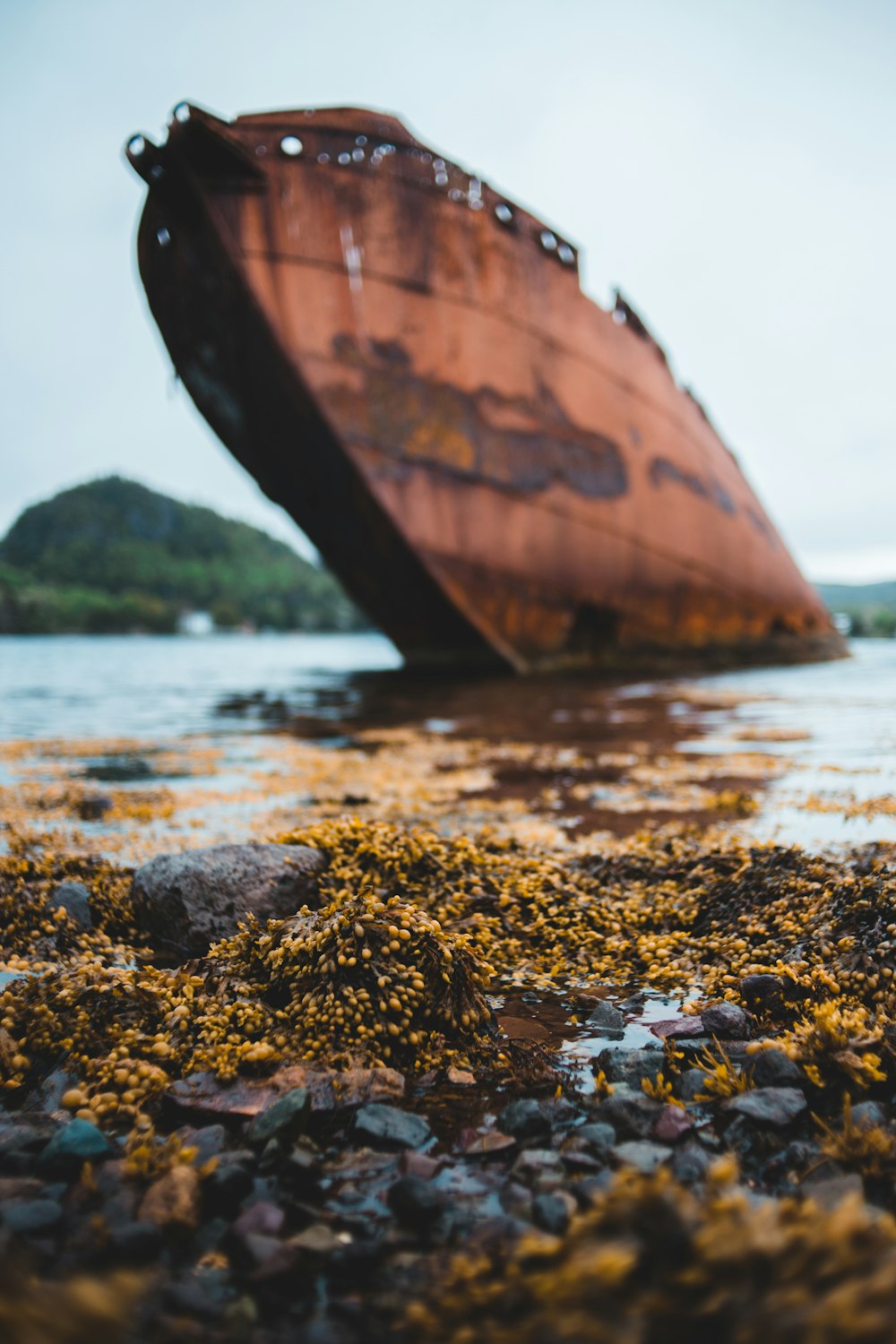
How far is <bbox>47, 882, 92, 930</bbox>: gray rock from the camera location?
2.59 meters

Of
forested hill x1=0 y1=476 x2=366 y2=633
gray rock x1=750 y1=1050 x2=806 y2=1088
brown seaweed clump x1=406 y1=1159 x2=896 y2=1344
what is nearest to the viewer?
brown seaweed clump x1=406 y1=1159 x2=896 y2=1344

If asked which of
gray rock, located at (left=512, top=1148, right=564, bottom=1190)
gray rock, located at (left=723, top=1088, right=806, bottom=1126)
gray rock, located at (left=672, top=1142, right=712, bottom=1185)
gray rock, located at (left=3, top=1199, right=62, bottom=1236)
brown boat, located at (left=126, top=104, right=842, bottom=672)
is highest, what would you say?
brown boat, located at (left=126, top=104, right=842, bottom=672)

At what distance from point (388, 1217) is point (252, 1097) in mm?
443

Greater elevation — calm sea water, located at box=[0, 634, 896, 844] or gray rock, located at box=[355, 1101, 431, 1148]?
calm sea water, located at box=[0, 634, 896, 844]

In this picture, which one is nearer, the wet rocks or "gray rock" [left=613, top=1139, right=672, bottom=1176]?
"gray rock" [left=613, top=1139, right=672, bottom=1176]

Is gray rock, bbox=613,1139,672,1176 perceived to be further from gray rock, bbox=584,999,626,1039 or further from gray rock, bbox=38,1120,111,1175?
gray rock, bbox=38,1120,111,1175

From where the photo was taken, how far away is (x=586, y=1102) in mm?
1607

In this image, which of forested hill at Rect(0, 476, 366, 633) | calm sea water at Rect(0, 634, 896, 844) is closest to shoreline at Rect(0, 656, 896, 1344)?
calm sea water at Rect(0, 634, 896, 844)

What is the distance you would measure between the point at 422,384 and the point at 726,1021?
9392 mm

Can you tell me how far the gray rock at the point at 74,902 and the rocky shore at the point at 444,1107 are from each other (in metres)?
0.01

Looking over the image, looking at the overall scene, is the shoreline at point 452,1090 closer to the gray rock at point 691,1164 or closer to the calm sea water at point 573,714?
the gray rock at point 691,1164

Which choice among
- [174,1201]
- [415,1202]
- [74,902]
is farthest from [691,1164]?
[74,902]

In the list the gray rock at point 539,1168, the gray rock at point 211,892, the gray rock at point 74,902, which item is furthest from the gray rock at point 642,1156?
the gray rock at point 74,902

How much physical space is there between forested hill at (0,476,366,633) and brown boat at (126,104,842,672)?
87.6 metres
